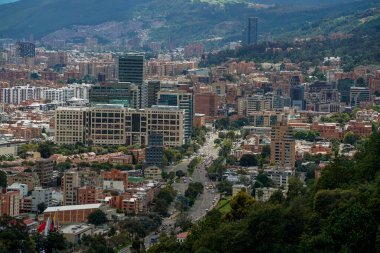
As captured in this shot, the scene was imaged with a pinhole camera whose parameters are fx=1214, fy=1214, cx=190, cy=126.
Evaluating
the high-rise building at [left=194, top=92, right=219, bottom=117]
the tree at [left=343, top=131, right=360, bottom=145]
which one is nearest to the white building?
the tree at [left=343, top=131, right=360, bottom=145]

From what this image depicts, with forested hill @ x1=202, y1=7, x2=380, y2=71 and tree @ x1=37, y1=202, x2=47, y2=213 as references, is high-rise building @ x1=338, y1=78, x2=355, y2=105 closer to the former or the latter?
forested hill @ x1=202, y1=7, x2=380, y2=71

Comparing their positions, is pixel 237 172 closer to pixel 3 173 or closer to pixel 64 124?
pixel 3 173

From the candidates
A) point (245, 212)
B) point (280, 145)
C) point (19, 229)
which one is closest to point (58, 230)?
point (19, 229)

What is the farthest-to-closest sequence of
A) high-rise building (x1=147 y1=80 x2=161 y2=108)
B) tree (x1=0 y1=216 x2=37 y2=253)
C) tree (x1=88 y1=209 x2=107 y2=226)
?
high-rise building (x1=147 y1=80 x2=161 y2=108), tree (x1=88 y1=209 x2=107 y2=226), tree (x1=0 y1=216 x2=37 y2=253)

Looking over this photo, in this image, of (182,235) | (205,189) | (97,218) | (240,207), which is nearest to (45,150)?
(205,189)

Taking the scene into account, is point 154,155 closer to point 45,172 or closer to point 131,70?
point 45,172

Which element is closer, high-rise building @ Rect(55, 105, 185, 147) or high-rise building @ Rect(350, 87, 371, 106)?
high-rise building @ Rect(55, 105, 185, 147)
